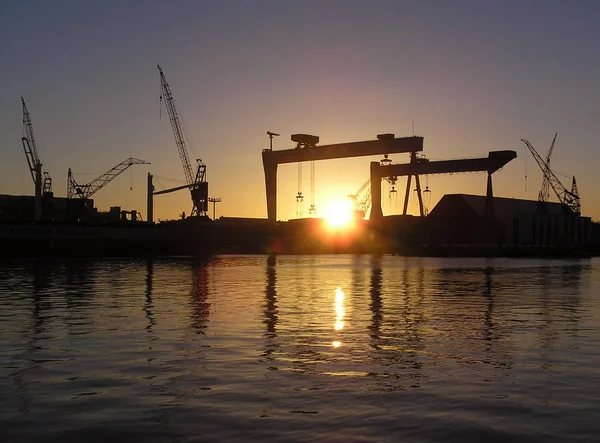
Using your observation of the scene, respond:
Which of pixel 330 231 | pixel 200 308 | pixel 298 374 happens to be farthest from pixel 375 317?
pixel 330 231

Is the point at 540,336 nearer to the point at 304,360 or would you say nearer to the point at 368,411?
the point at 304,360

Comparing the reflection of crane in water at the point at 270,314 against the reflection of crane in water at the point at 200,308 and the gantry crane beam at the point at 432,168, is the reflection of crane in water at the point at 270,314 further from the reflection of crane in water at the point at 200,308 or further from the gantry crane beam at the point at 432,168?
the gantry crane beam at the point at 432,168

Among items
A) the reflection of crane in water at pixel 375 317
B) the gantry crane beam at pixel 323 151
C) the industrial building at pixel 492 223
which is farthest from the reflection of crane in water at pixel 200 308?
the industrial building at pixel 492 223

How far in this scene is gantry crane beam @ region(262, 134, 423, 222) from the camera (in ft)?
363

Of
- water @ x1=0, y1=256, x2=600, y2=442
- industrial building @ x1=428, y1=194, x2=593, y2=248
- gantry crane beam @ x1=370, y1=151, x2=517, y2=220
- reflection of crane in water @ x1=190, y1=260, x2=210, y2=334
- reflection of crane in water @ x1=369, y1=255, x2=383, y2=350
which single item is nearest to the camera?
water @ x1=0, y1=256, x2=600, y2=442

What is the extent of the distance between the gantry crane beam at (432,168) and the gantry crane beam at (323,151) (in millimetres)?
7336

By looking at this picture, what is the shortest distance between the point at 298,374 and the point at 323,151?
344 feet

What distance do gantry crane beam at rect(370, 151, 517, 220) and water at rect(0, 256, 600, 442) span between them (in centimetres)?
8394

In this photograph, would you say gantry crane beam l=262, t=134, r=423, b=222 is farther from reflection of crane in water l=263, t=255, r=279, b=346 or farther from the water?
the water

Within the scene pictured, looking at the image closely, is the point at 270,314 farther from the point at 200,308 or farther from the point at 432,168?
the point at 432,168

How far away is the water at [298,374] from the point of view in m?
9.59

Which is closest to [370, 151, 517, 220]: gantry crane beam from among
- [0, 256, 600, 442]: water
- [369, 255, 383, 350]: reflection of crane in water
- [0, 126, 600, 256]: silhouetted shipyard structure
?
[0, 126, 600, 256]: silhouetted shipyard structure

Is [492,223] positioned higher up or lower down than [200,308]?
higher up

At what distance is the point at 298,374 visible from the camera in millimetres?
13352
